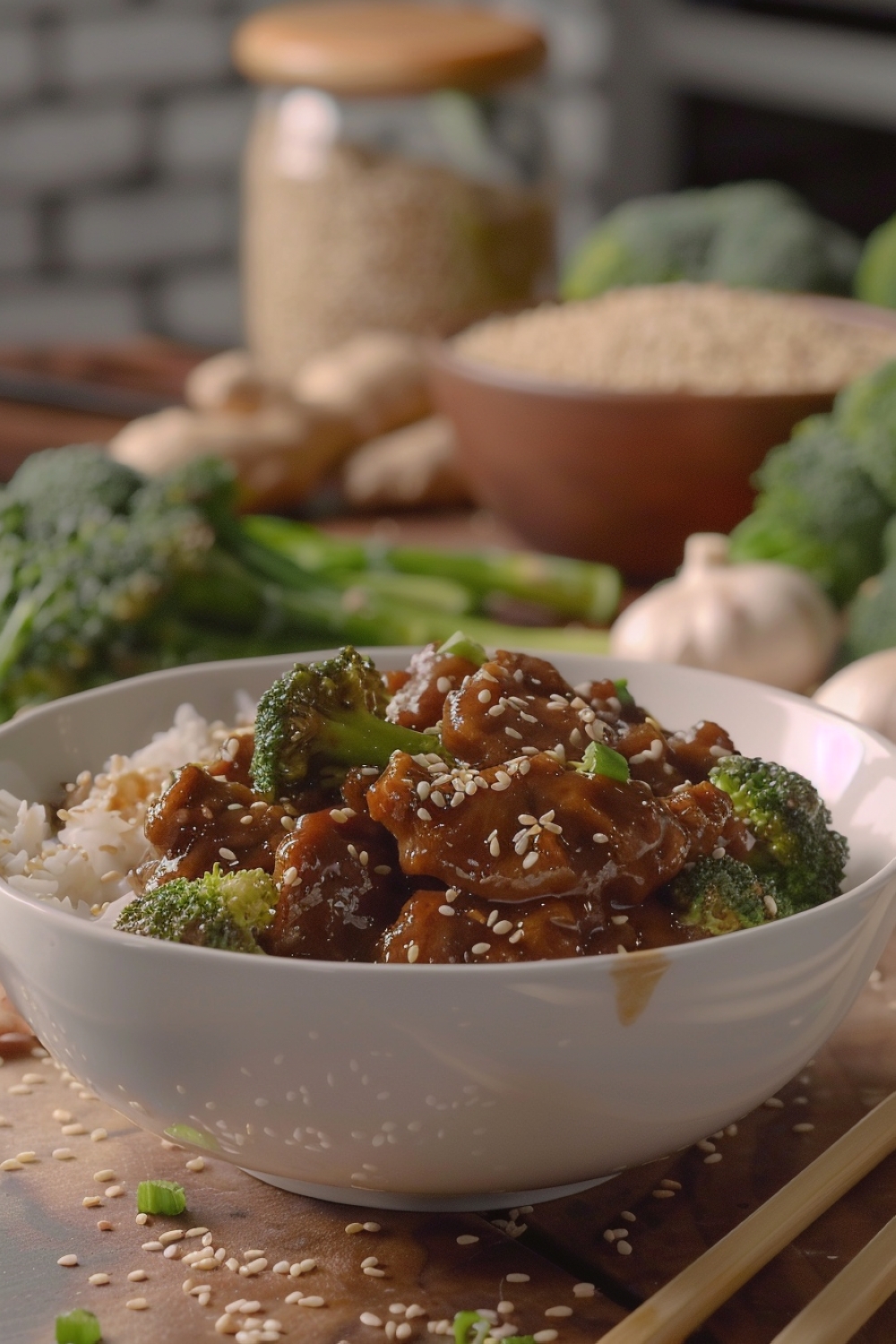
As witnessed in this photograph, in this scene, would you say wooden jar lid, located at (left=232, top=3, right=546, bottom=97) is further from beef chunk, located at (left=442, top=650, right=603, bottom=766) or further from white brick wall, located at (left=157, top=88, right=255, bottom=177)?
beef chunk, located at (left=442, top=650, right=603, bottom=766)

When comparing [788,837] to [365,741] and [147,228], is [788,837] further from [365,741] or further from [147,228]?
[147,228]

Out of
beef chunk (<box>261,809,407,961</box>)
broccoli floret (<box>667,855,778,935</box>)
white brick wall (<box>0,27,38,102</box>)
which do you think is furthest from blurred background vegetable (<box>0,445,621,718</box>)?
white brick wall (<box>0,27,38,102</box>)

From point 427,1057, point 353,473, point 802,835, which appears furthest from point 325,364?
point 427,1057

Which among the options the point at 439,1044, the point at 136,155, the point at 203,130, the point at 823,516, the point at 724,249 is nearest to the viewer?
the point at 439,1044

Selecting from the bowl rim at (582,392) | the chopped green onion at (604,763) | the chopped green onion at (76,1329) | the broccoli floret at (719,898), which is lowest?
the chopped green onion at (76,1329)

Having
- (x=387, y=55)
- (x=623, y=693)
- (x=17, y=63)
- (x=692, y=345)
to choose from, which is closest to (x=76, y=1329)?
(x=623, y=693)

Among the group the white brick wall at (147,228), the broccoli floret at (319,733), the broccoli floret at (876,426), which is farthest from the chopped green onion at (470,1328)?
the white brick wall at (147,228)

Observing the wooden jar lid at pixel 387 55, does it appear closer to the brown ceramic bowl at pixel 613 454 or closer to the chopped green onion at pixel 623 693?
the brown ceramic bowl at pixel 613 454
